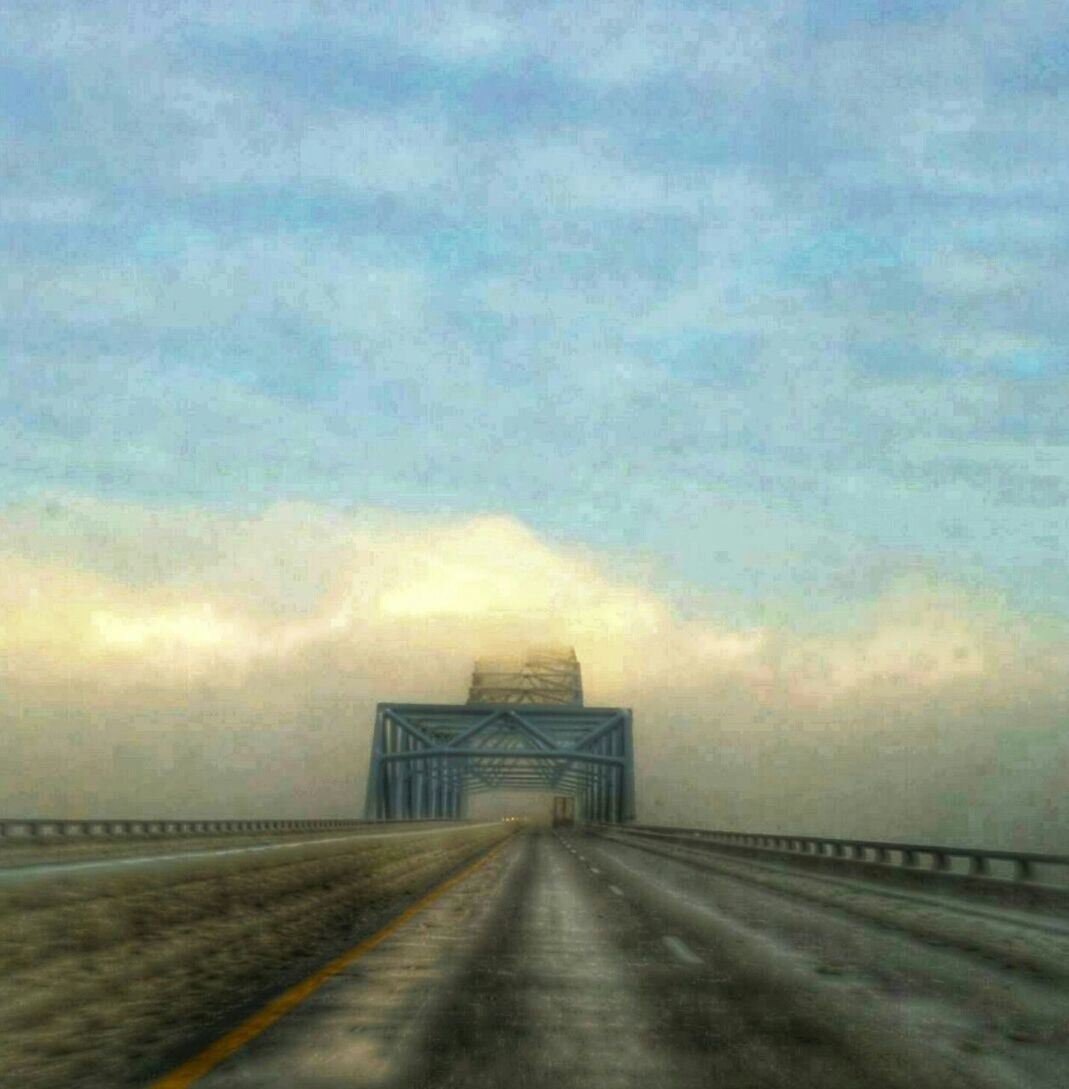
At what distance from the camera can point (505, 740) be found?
424ft

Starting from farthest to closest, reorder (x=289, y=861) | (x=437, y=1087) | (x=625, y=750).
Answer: (x=625, y=750)
(x=289, y=861)
(x=437, y=1087)

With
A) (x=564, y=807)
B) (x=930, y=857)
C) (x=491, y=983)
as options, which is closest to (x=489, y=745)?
(x=564, y=807)

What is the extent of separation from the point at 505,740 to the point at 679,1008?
398ft

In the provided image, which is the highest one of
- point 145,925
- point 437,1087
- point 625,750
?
point 625,750

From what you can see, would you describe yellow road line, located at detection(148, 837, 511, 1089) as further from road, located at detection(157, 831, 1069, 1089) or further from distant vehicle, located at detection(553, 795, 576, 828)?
distant vehicle, located at detection(553, 795, 576, 828)

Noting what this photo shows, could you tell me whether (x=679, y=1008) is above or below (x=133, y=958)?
below

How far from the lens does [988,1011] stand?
29.9 feet

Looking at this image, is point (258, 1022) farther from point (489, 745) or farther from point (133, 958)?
point (489, 745)

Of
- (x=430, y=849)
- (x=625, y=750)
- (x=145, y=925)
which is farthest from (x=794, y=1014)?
(x=625, y=750)

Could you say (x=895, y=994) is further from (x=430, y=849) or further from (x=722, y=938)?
(x=430, y=849)

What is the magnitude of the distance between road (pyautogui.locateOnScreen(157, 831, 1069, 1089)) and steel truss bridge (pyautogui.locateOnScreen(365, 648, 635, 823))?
9998 cm

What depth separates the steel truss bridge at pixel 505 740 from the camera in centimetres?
12069

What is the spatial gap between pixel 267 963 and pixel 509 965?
200 cm

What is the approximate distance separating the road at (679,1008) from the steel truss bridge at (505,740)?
3936 inches
